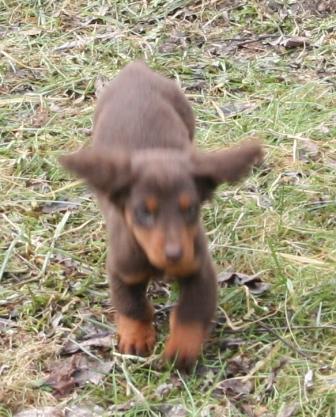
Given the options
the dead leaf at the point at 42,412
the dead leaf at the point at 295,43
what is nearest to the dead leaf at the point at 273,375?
the dead leaf at the point at 42,412

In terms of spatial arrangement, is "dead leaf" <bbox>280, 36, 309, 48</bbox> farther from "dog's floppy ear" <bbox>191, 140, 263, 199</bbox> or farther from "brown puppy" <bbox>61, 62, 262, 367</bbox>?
"dog's floppy ear" <bbox>191, 140, 263, 199</bbox>

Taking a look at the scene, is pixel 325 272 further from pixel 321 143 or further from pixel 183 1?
pixel 183 1

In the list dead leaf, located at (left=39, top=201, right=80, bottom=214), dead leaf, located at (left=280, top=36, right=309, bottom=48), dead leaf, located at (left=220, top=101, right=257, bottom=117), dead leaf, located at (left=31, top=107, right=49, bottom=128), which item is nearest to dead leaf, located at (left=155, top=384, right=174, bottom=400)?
dead leaf, located at (left=39, top=201, right=80, bottom=214)

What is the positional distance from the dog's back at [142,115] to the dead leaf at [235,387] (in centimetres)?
97

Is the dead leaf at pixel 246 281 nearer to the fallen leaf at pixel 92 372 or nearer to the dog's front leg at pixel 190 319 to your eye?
the dog's front leg at pixel 190 319

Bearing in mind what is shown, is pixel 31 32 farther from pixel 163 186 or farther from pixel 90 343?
pixel 163 186

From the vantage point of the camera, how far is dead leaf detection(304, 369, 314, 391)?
14.6 ft

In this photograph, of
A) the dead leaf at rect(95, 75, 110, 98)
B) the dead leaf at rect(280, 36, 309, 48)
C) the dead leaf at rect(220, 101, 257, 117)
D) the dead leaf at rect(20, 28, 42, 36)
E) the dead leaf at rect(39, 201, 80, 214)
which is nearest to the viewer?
the dead leaf at rect(39, 201, 80, 214)

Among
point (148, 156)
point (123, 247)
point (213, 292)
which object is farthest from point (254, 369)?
point (148, 156)

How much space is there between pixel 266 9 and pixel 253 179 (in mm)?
2713

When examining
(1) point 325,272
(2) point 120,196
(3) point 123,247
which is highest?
(2) point 120,196

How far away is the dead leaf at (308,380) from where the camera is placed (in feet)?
14.6

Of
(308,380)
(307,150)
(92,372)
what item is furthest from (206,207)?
(308,380)

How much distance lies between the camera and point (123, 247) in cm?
446
